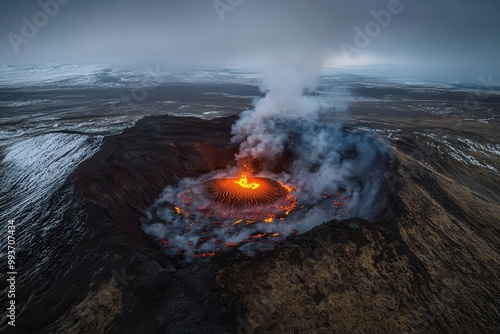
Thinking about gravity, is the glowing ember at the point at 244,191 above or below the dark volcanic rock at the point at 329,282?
below

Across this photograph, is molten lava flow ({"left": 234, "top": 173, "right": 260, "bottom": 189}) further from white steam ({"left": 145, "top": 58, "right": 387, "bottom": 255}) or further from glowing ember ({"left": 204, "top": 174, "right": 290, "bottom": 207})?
white steam ({"left": 145, "top": 58, "right": 387, "bottom": 255})

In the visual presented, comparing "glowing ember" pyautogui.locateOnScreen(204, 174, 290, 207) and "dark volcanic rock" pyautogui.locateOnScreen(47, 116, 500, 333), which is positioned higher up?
"dark volcanic rock" pyautogui.locateOnScreen(47, 116, 500, 333)

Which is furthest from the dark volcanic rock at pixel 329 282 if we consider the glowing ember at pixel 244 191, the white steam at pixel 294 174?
the glowing ember at pixel 244 191

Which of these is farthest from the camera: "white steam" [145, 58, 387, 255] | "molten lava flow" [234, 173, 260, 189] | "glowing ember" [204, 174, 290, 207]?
"molten lava flow" [234, 173, 260, 189]

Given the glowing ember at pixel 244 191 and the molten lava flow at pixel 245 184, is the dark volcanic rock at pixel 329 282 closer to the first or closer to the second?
the glowing ember at pixel 244 191

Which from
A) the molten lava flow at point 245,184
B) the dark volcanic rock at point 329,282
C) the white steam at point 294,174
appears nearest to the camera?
the dark volcanic rock at point 329,282

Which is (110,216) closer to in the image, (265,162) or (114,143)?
(114,143)

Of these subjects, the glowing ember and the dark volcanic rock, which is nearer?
the dark volcanic rock

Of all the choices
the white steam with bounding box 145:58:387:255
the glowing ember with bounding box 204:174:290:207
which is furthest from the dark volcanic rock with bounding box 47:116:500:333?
the glowing ember with bounding box 204:174:290:207

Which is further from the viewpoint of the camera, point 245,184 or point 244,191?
point 245,184

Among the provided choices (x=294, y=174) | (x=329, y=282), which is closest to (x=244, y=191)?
(x=294, y=174)

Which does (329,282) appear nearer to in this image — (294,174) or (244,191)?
(244,191)
